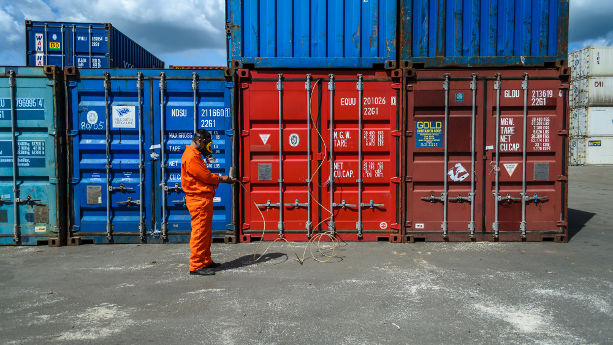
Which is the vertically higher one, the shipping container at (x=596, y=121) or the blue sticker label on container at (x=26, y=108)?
the shipping container at (x=596, y=121)

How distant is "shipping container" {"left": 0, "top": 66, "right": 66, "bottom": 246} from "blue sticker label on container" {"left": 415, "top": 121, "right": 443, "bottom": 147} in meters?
6.20

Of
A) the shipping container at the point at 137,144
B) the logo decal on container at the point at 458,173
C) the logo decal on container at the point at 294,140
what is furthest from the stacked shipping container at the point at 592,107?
the shipping container at the point at 137,144

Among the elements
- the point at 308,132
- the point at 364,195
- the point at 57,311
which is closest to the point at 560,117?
the point at 364,195

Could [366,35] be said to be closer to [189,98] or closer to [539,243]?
[189,98]

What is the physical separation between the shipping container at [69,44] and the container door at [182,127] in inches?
272

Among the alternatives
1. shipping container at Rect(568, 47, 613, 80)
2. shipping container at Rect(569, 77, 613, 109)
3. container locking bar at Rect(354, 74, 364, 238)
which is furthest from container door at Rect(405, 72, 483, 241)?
shipping container at Rect(569, 77, 613, 109)

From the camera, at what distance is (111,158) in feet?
25.0

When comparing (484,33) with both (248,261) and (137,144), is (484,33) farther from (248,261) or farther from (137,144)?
(137,144)

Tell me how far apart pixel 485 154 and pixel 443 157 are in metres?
0.73

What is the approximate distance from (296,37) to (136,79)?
286 centimetres

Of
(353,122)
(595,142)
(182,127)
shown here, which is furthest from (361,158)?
(595,142)

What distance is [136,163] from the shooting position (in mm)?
7605

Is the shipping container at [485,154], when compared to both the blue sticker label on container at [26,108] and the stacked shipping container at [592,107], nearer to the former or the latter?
the blue sticker label on container at [26,108]

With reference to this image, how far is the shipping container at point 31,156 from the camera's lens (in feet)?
24.6
